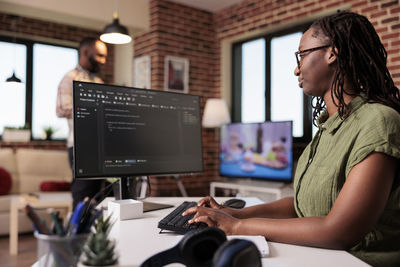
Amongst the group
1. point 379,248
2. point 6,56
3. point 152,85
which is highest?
point 6,56

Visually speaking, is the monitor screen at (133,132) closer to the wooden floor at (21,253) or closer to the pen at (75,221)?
the pen at (75,221)

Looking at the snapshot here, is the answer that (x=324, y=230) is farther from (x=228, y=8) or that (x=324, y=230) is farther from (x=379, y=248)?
(x=228, y=8)

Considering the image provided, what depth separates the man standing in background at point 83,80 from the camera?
2623 mm

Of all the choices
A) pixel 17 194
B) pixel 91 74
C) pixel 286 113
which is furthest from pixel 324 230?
pixel 17 194

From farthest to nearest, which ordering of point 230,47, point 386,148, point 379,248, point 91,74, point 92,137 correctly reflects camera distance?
1. point 230,47
2. point 91,74
3. point 92,137
4. point 379,248
5. point 386,148

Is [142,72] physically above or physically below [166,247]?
above

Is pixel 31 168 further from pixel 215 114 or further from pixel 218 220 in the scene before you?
pixel 218 220

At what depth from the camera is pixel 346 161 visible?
1030 millimetres

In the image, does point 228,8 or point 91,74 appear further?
point 228,8

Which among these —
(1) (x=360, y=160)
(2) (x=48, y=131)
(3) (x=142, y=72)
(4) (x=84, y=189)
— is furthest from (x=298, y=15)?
(2) (x=48, y=131)

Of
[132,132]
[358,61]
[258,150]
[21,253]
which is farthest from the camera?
[258,150]

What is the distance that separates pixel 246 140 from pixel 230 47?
64.9 inches

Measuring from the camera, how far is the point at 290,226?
3.26 ft

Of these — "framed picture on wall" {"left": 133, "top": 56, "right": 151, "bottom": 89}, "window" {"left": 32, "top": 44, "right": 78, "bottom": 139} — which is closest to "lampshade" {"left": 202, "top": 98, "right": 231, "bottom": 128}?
"framed picture on wall" {"left": 133, "top": 56, "right": 151, "bottom": 89}
